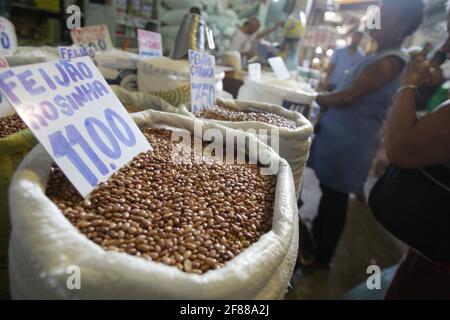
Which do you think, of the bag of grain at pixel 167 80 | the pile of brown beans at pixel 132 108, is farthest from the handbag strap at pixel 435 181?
the pile of brown beans at pixel 132 108

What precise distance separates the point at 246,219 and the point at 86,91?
1.59 feet

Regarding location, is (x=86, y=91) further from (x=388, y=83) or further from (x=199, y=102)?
(x=388, y=83)

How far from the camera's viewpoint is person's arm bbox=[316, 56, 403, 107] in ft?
6.18

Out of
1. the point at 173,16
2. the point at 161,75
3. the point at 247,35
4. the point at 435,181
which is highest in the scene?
the point at 173,16

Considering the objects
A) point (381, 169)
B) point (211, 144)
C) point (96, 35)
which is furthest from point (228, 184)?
point (381, 169)

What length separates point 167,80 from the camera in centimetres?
139

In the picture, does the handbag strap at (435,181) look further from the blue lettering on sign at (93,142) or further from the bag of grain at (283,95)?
the blue lettering on sign at (93,142)

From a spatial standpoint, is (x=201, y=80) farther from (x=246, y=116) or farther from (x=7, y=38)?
(x=7, y=38)

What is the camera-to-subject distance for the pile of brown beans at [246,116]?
130 centimetres

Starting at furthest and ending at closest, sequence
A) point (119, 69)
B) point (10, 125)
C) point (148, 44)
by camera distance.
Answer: point (148, 44)
point (119, 69)
point (10, 125)

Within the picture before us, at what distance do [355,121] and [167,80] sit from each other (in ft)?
4.63

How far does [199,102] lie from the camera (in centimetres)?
132

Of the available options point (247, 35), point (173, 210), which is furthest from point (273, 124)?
point (247, 35)

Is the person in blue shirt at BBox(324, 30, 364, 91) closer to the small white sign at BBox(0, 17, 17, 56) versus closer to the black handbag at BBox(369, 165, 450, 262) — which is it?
the black handbag at BBox(369, 165, 450, 262)
